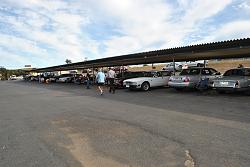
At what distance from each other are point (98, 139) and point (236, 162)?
9.49 ft

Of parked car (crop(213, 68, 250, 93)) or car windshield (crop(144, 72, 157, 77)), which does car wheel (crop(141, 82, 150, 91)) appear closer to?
car windshield (crop(144, 72, 157, 77))

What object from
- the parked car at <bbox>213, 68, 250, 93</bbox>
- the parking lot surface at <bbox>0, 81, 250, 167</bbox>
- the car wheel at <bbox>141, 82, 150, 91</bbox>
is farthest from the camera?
the car wheel at <bbox>141, 82, 150, 91</bbox>

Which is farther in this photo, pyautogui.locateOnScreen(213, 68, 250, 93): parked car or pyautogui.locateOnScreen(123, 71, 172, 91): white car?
pyautogui.locateOnScreen(123, 71, 172, 91): white car

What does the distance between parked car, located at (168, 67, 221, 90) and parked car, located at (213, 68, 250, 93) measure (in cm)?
147

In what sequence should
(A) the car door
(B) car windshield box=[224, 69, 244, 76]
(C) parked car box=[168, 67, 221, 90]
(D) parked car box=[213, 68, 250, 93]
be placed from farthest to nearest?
(A) the car door
(C) parked car box=[168, 67, 221, 90]
(B) car windshield box=[224, 69, 244, 76]
(D) parked car box=[213, 68, 250, 93]

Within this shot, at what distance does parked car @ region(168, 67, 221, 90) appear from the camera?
15.3 metres

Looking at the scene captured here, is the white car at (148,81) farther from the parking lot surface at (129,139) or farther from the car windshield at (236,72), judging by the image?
the parking lot surface at (129,139)

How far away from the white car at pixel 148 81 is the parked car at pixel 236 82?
5.82m

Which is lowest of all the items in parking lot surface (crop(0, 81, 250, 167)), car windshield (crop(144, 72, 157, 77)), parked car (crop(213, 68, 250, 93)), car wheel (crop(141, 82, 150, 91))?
parking lot surface (crop(0, 81, 250, 167))

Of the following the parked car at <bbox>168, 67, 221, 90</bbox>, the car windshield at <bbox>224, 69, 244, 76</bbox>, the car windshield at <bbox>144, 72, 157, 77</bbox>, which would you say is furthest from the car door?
the car windshield at <bbox>224, 69, 244, 76</bbox>

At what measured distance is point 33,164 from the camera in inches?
169

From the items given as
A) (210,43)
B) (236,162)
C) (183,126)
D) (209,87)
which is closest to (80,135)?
(183,126)

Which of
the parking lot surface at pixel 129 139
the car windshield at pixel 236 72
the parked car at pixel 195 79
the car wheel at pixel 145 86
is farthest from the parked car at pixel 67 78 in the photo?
the parking lot surface at pixel 129 139

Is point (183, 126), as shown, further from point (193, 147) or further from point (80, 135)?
point (80, 135)
